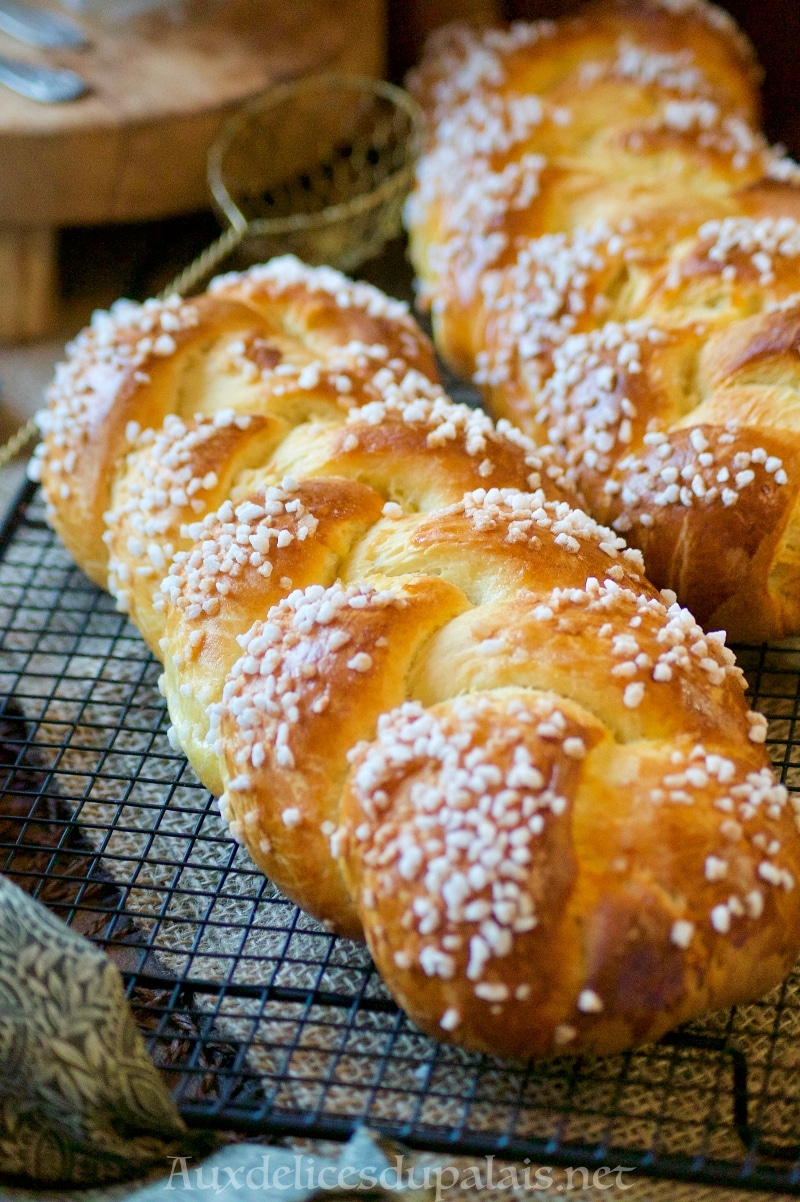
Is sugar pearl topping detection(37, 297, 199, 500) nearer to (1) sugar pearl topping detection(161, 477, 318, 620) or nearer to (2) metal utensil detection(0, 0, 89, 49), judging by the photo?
(1) sugar pearl topping detection(161, 477, 318, 620)

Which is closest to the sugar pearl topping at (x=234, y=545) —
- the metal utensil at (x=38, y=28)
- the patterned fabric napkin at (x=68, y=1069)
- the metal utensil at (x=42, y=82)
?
the patterned fabric napkin at (x=68, y=1069)

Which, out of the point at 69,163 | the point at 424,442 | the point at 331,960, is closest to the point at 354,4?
the point at 69,163

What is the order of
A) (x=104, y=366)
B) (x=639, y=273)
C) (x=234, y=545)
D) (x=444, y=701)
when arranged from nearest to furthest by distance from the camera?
(x=444, y=701) < (x=234, y=545) < (x=104, y=366) < (x=639, y=273)

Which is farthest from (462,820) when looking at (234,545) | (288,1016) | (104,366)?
(104,366)

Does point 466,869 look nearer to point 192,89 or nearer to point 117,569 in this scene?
point 117,569

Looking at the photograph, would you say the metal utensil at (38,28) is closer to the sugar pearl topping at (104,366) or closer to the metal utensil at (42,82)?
the metal utensil at (42,82)

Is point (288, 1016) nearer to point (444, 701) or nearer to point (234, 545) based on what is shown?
point (444, 701)

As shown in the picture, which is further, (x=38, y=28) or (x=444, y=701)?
(x=38, y=28)
